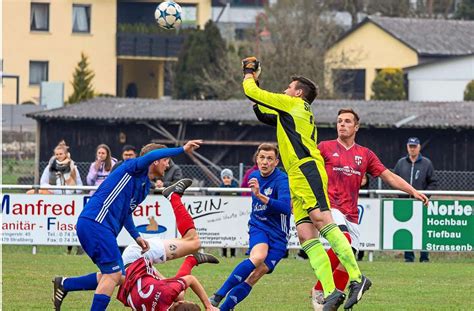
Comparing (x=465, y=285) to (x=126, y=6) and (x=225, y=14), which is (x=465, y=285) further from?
(x=225, y=14)

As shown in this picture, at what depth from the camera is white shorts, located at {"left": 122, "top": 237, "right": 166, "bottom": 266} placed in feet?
38.2

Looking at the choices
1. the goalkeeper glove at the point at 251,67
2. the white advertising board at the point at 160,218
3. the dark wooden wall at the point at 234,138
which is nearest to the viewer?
the goalkeeper glove at the point at 251,67

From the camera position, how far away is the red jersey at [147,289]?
10.7m

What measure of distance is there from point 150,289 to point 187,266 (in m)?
0.86

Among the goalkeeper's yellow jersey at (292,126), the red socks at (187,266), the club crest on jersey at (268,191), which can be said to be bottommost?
the red socks at (187,266)

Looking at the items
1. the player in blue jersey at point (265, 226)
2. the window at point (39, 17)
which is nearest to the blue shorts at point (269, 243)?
the player in blue jersey at point (265, 226)

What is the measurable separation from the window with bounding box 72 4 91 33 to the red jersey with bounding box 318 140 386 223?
54.2m

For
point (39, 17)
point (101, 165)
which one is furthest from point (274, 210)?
point (39, 17)

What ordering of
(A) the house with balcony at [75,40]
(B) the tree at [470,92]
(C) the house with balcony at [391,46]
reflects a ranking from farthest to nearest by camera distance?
(A) the house with balcony at [75,40]
(C) the house with balcony at [391,46]
(B) the tree at [470,92]

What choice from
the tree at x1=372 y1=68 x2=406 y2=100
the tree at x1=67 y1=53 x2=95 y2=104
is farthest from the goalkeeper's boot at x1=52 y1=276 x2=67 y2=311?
the tree at x1=372 y1=68 x2=406 y2=100

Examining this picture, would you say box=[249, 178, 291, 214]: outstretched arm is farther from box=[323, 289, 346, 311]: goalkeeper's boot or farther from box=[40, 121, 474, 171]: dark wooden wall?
box=[40, 121, 474, 171]: dark wooden wall

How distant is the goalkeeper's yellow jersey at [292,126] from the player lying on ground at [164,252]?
927 mm

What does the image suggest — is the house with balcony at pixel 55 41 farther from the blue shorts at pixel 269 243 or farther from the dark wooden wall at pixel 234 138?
the blue shorts at pixel 269 243

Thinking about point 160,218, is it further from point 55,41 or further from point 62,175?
point 55,41
